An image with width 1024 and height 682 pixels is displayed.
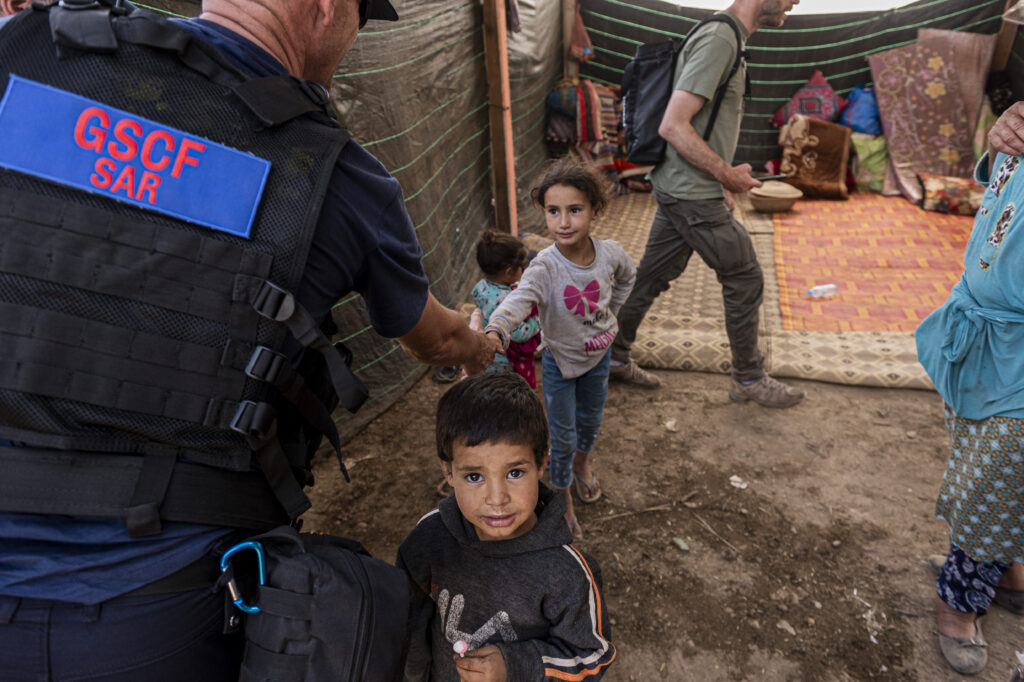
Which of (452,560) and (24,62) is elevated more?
(24,62)

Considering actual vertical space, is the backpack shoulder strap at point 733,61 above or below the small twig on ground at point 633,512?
above

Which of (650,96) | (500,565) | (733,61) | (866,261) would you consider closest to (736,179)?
(733,61)

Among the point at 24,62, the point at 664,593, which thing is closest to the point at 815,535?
the point at 664,593

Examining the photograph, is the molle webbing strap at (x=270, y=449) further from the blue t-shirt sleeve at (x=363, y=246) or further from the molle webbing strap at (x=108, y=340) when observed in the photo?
the blue t-shirt sleeve at (x=363, y=246)

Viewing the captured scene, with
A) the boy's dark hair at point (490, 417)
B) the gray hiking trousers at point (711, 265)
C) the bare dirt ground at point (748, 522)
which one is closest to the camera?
the boy's dark hair at point (490, 417)

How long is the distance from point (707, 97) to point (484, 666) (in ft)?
8.27

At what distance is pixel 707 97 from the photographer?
2.72 m

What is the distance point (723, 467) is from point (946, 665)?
3.69 ft

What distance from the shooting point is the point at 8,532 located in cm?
87

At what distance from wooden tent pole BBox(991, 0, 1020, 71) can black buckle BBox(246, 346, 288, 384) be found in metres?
8.11

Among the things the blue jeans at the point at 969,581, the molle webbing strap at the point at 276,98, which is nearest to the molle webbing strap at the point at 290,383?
the molle webbing strap at the point at 276,98

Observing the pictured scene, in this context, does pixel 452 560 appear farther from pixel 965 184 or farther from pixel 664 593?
pixel 965 184

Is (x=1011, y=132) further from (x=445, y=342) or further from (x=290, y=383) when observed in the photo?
(x=290, y=383)

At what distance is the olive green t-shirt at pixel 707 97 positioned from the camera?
2705mm
